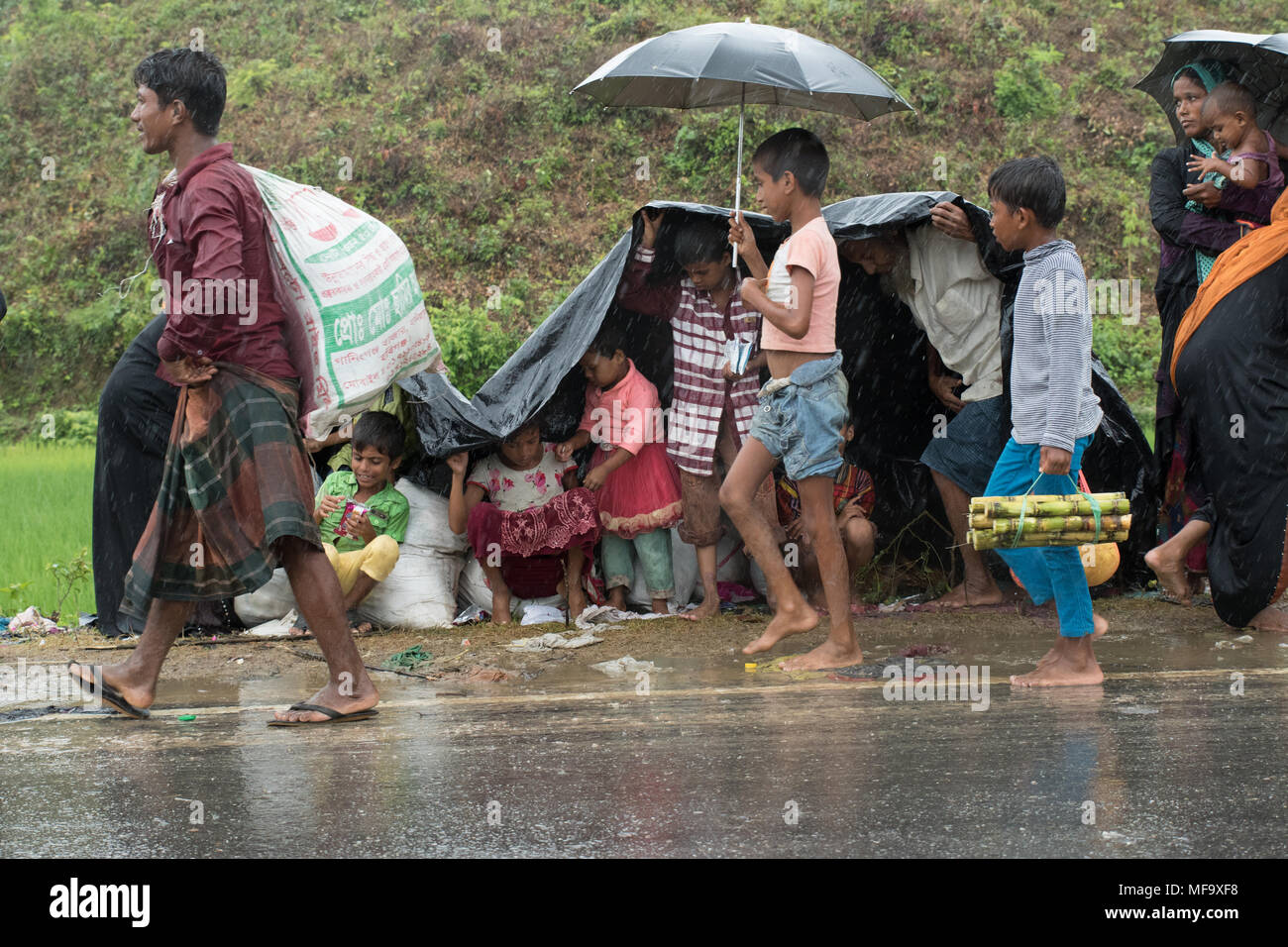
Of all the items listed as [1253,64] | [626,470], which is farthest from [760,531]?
[1253,64]

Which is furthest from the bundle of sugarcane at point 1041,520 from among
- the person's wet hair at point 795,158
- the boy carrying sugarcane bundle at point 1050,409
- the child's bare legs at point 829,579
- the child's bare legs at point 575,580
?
the child's bare legs at point 575,580

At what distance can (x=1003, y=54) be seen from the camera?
55.9 feet

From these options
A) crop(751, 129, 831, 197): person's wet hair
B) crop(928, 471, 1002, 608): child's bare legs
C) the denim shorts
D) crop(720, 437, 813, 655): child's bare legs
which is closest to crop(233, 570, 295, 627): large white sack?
crop(720, 437, 813, 655): child's bare legs

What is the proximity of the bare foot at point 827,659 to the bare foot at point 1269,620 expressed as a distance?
1.90m

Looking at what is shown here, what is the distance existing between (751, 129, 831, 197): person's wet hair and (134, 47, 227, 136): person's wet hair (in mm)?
2047

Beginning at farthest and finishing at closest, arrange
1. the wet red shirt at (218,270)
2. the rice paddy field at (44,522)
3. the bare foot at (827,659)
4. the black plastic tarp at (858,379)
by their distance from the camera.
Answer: the rice paddy field at (44,522) → the black plastic tarp at (858,379) → the bare foot at (827,659) → the wet red shirt at (218,270)

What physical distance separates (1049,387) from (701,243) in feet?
6.54

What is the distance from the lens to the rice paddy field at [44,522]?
23.9ft

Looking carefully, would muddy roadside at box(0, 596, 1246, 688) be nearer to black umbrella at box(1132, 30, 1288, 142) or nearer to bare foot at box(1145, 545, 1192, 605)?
bare foot at box(1145, 545, 1192, 605)

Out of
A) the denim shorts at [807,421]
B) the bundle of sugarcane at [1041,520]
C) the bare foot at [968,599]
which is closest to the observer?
the bundle of sugarcane at [1041,520]

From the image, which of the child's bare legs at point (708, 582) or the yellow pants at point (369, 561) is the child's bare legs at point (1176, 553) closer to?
the child's bare legs at point (708, 582)

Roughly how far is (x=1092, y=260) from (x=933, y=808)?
13.1 metres

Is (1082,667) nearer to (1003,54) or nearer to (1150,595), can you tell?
(1150,595)

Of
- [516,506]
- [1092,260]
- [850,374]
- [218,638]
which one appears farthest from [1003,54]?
[218,638]
